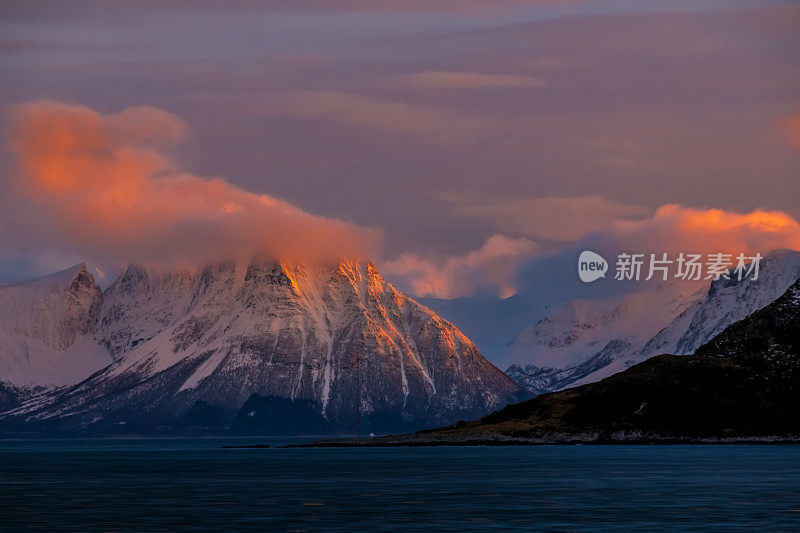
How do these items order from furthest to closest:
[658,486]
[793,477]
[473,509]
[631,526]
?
[793,477]
[658,486]
[473,509]
[631,526]

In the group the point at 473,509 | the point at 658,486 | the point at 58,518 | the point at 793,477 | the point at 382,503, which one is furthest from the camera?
the point at 793,477

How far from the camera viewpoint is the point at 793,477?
198 metres

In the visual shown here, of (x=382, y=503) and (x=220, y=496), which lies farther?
(x=220, y=496)

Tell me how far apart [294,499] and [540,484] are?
45.0 meters

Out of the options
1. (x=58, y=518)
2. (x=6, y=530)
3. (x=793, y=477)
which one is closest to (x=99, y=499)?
(x=58, y=518)

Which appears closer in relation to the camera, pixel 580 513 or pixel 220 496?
pixel 580 513

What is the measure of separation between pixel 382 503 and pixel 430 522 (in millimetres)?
28477

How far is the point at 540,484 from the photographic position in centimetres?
18912

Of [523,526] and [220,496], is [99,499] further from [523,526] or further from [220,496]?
[523,526]

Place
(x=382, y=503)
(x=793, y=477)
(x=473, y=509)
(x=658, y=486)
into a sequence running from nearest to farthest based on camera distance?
(x=473, y=509) < (x=382, y=503) < (x=658, y=486) < (x=793, y=477)

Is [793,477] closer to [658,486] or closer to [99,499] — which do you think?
[658,486]

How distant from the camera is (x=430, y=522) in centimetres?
12238

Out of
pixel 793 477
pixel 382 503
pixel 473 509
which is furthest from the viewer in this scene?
pixel 793 477

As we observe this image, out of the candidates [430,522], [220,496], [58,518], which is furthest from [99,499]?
[430,522]
